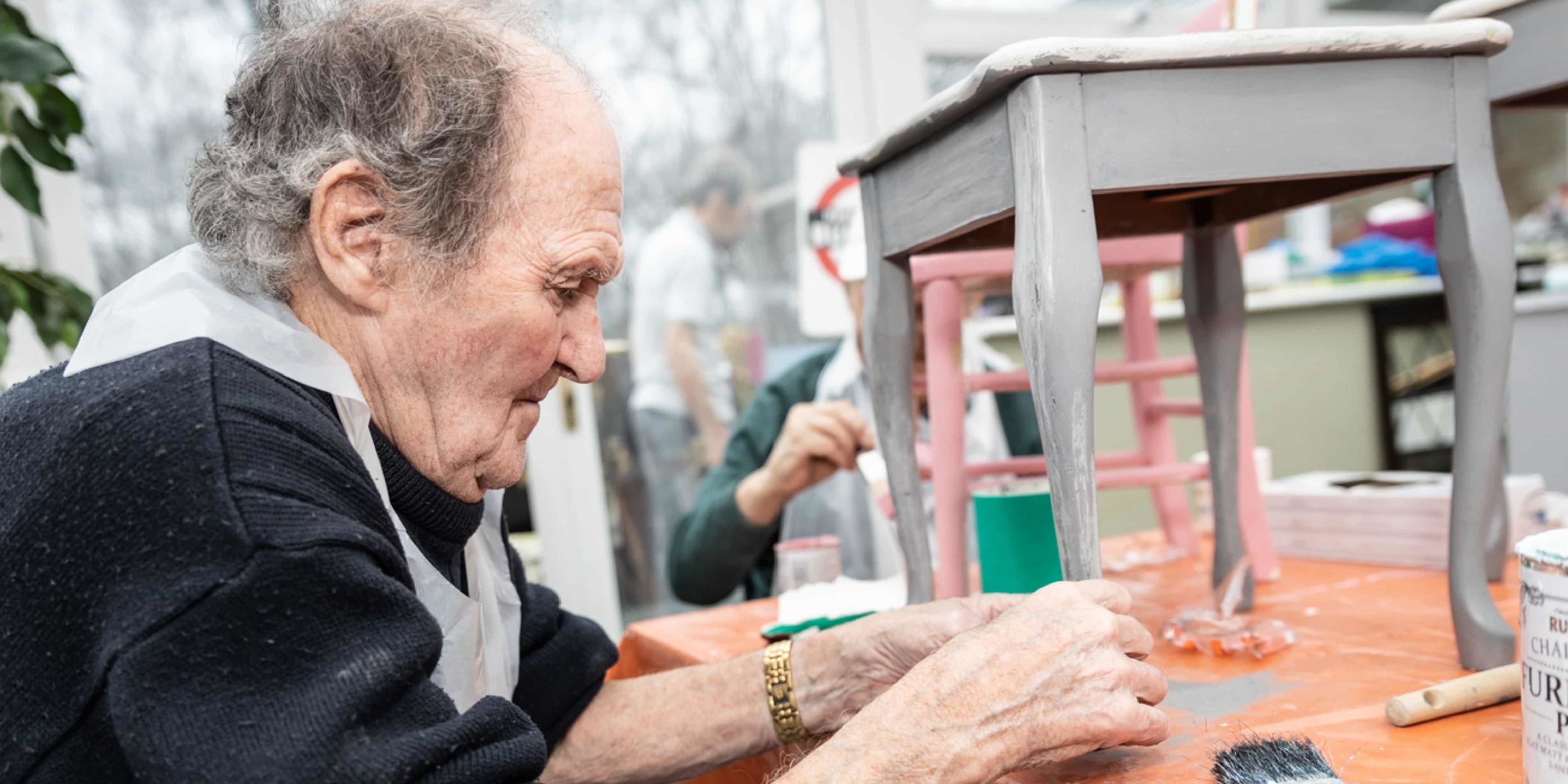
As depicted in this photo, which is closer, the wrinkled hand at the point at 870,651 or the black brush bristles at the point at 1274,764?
the black brush bristles at the point at 1274,764

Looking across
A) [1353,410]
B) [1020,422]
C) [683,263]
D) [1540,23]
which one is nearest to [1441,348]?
[1353,410]

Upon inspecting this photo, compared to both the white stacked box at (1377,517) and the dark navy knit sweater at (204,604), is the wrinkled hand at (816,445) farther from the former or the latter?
the dark navy knit sweater at (204,604)

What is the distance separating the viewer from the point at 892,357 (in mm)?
1005

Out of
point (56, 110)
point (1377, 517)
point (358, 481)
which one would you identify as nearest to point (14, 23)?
point (56, 110)

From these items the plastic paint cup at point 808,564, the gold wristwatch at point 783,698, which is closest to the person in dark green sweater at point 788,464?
the plastic paint cup at point 808,564

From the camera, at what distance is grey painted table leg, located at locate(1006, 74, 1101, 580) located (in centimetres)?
69

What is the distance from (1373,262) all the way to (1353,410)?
0.48 m

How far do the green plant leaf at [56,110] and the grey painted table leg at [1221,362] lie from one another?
1.45 meters

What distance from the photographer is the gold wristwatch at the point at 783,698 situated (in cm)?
96

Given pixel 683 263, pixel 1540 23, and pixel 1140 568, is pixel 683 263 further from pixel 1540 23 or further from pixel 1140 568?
pixel 1540 23

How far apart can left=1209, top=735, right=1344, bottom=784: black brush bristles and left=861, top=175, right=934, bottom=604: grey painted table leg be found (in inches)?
17.8

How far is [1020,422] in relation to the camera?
2061 millimetres

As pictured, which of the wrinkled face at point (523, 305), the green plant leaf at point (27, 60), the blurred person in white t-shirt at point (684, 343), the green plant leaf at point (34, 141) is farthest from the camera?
the blurred person in white t-shirt at point (684, 343)

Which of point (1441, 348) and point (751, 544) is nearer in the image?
point (751, 544)
